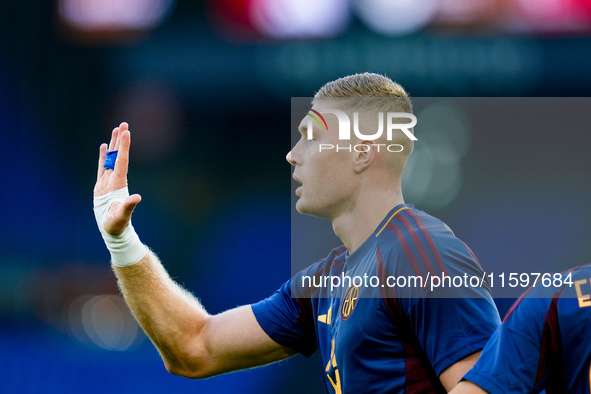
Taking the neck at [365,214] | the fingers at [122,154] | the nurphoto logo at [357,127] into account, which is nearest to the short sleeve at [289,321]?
the neck at [365,214]

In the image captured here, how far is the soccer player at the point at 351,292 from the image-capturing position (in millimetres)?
2312

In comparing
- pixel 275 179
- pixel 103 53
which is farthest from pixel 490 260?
pixel 103 53

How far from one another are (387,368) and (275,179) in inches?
199

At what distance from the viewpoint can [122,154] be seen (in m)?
3.02

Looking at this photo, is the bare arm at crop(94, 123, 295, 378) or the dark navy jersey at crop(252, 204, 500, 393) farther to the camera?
the bare arm at crop(94, 123, 295, 378)

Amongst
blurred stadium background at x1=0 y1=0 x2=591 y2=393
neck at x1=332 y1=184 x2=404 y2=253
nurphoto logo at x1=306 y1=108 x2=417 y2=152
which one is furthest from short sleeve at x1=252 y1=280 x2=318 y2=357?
blurred stadium background at x1=0 y1=0 x2=591 y2=393

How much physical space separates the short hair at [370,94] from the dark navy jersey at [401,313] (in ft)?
1.51

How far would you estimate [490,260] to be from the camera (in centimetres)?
641

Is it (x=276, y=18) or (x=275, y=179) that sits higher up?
(x=276, y=18)

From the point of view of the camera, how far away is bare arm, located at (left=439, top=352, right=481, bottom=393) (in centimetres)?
217

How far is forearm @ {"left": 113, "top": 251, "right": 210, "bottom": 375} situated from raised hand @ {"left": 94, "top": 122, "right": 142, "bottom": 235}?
0.20m

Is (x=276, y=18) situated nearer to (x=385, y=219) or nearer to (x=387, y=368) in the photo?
(x=385, y=219)

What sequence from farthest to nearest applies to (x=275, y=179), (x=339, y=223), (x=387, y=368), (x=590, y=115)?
(x=275, y=179) → (x=590, y=115) → (x=339, y=223) → (x=387, y=368)

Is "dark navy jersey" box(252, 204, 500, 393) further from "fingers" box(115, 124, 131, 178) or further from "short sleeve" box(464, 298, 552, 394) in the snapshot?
"fingers" box(115, 124, 131, 178)
